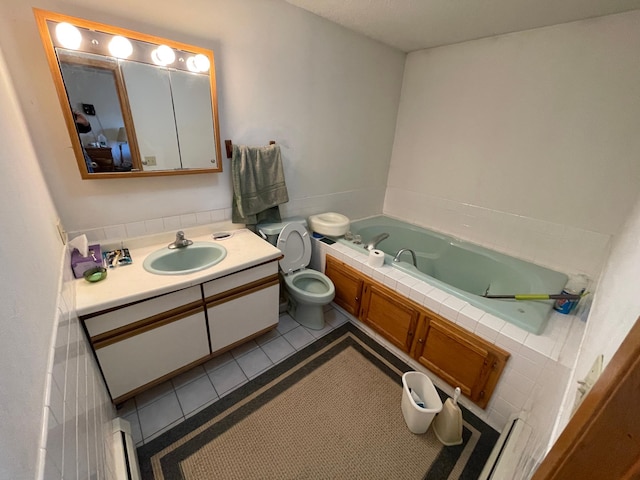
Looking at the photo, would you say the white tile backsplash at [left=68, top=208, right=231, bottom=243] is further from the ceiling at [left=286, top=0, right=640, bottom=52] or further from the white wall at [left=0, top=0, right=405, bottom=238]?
the ceiling at [left=286, top=0, right=640, bottom=52]

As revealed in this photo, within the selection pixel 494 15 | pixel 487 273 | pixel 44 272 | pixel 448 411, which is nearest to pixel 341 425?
pixel 448 411

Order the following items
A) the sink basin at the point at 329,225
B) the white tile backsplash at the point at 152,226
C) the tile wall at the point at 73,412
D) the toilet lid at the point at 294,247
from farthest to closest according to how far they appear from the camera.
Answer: the sink basin at the point at 329,225 < the toilet lid at the point at 294,247 < the white tile backsplash at the point at 152,226 < the tile wall at the point at 73,412

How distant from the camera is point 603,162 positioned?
1634mm

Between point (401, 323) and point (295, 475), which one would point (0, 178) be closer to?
point (295, 475)

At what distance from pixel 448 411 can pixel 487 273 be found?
1264 mm

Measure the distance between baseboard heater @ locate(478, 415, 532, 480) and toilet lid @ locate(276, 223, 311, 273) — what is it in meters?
1.59

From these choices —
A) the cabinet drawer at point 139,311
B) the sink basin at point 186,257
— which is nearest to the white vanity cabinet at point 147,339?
the cabinet drawer at point 139,311

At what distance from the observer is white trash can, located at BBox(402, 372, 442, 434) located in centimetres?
132

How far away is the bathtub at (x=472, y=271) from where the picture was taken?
1506 mm

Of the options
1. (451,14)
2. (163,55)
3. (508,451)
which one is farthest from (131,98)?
(508,451)

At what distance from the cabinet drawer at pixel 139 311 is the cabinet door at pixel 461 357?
55.9 inches

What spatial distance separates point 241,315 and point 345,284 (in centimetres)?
88

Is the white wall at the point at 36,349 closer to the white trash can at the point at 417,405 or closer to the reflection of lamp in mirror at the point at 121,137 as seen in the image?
the reflection of lamp in mirror at the point at 121,137

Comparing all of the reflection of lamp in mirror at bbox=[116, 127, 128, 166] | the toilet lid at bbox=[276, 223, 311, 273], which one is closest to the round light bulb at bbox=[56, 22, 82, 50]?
the reflection of lamp in mirror at bbox=[116, 127, 128, 166]
